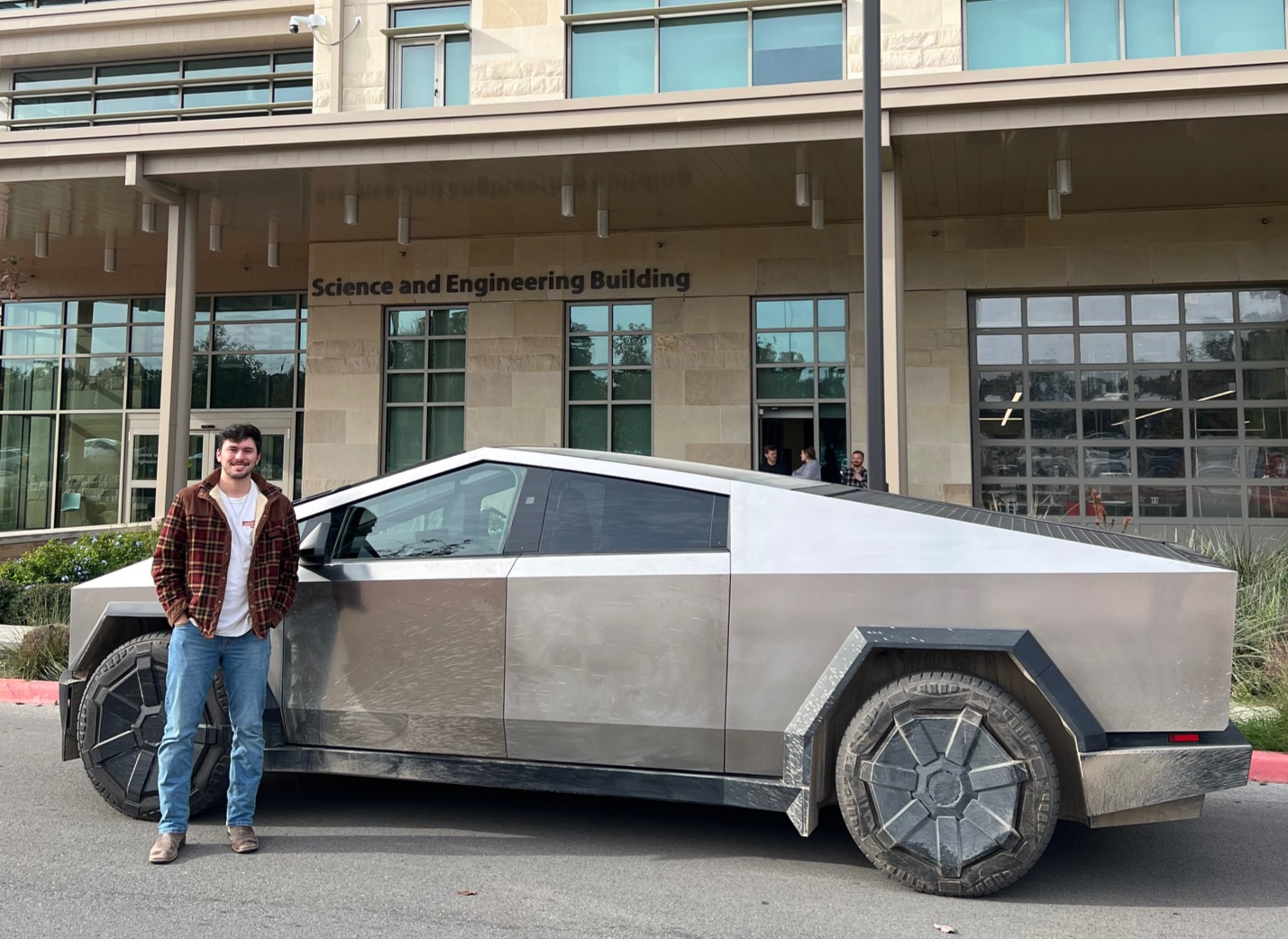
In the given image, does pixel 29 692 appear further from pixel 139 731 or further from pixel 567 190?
pixel 567 190

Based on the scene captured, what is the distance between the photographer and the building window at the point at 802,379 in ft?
51.1

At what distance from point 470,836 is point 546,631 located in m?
1.08

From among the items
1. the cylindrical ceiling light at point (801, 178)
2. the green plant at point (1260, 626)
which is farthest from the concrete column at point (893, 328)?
the green plant at point (1260, 626)

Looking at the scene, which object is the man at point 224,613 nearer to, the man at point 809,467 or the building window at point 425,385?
the man at point 809,467

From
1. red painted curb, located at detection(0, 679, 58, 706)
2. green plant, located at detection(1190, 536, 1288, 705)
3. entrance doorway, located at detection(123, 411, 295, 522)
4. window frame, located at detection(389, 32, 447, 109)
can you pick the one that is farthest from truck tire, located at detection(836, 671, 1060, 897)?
entrance doorway, located at detection(123, 411, 295, 522)

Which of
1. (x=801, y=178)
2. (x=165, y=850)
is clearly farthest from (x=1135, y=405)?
(x=165, y=850)

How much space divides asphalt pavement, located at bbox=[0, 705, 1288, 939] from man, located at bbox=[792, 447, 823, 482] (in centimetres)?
900

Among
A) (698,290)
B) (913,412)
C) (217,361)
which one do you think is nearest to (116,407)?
(217,361)

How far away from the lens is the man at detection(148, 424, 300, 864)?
4273 mm

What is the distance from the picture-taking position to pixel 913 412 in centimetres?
1510

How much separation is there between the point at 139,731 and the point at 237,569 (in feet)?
3.32

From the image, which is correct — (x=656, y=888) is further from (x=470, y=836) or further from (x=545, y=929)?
(x=470, y=836)

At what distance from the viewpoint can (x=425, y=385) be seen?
17.1 m

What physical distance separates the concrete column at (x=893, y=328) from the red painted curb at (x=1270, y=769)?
627 cm
